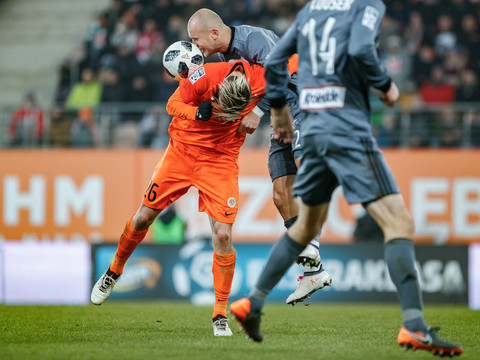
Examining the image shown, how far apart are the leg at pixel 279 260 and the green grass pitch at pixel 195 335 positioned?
0.21 meters

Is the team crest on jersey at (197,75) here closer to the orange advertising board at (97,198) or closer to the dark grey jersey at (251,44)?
the dark grey jersey at (251,44)

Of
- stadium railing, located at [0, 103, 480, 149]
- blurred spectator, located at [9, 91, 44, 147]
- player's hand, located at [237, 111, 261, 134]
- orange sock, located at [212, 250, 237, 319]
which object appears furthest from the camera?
blurred spectator, located at [9, 91, 44, 147]

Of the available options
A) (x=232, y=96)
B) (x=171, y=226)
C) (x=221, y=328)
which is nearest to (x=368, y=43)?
(x=232, y=96)

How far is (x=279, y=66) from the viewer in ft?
17.7

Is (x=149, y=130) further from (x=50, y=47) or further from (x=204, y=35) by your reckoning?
(x=204, y=35)

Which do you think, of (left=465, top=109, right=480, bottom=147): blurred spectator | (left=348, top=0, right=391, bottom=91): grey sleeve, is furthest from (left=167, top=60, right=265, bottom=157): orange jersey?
(left=465, top=109, right=480, bottom=147): blurred spectator

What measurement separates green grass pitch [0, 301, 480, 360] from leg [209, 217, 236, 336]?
13cm

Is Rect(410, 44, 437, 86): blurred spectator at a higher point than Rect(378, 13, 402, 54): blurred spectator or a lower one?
lower

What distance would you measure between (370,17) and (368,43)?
207mm

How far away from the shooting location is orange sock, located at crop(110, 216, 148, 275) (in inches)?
278

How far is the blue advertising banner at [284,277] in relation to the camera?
476 inches

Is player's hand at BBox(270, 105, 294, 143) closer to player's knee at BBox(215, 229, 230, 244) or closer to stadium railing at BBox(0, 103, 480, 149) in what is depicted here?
player's knee at BBox(215, 229, 230, 244)

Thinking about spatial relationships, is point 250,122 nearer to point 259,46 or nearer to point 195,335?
point 259,46

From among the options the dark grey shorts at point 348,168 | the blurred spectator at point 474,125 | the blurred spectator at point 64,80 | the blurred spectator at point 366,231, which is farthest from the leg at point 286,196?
the blurred spectator at point 64,80
